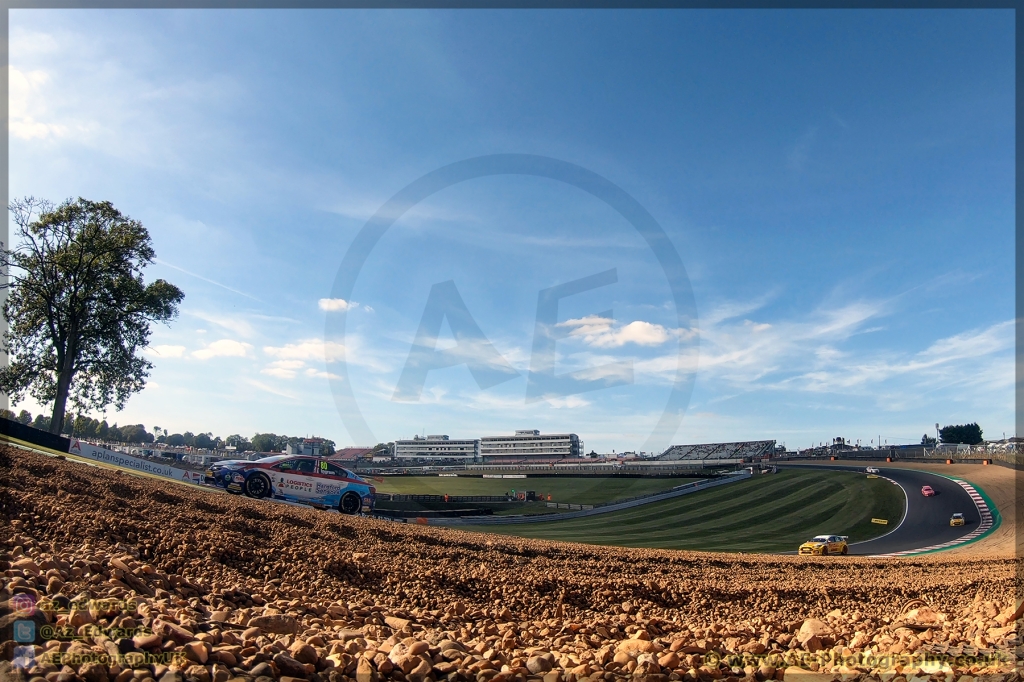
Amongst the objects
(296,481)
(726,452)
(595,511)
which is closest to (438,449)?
(726,452)

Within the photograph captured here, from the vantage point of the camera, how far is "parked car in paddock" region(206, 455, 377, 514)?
1869cm

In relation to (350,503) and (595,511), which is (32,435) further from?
(595,511)

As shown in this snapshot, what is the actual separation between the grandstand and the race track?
64.6 metres

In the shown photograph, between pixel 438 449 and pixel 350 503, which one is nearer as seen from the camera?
pixel 350 503

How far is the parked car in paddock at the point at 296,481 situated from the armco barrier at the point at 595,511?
57.2 feet

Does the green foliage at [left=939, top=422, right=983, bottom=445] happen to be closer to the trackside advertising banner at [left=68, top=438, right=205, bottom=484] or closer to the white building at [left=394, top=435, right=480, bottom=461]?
the white building at [left=394, top=435, right=480, bottom=461]

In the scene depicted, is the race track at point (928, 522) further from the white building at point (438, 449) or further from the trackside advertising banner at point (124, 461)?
the white building at point (438, 449)

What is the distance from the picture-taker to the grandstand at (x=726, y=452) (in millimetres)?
116688

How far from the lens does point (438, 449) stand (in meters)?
166

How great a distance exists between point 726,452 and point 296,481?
120113 millimetres

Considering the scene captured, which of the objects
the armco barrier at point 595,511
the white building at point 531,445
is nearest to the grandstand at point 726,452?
the white building at point 531,445

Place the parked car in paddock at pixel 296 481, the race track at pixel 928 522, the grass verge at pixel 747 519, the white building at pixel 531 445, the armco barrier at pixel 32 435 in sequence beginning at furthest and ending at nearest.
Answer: the white building at pixel 531 445 < the grass verge at pixel 747 519 < the race track at pixel 928 522 < the armco barrier at pixel 32 435 < the parked car in paddock at pixel 296 481

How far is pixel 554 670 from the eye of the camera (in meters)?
5.50

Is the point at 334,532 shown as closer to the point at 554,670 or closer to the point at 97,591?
the point at 97,591
